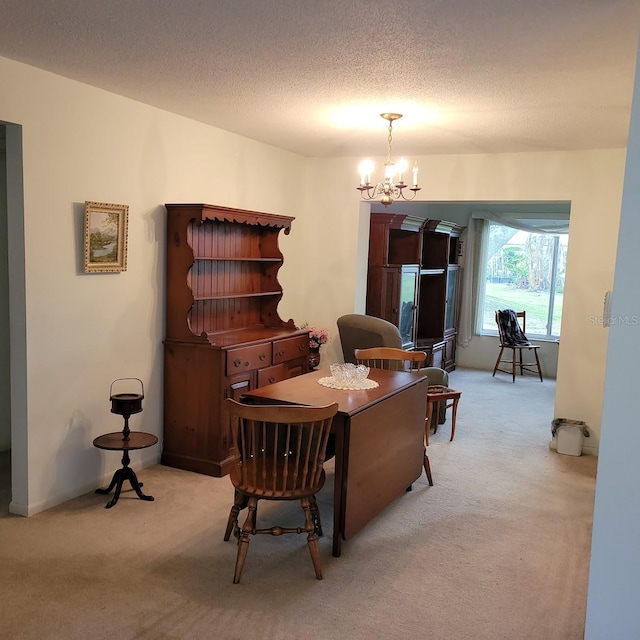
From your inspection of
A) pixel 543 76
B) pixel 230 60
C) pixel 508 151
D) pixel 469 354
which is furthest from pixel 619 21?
pixel 469 354

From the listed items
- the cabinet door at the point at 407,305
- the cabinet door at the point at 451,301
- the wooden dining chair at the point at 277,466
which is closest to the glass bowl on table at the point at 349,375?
the wooden dining chair at the point at 277,466

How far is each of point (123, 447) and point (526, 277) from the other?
250 inches

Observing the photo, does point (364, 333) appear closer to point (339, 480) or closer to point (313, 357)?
point (313, 357)

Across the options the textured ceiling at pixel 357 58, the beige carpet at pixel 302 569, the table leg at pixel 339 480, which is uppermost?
the textured ceiling at pixel 357 58

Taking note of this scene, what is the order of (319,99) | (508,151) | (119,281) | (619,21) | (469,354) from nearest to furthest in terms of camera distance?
(619,21), (319,99), (119,281), (508,151), (469,354)

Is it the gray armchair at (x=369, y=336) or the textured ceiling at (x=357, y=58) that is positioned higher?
the textured ceiling at (x=357, y=58)

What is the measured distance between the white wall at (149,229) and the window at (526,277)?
3.31 m

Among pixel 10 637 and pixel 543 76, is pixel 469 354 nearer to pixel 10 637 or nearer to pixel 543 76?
pixel 543 76

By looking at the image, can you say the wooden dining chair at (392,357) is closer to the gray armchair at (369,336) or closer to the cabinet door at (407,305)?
the gray armchair at (369,336)

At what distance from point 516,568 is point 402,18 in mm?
2474

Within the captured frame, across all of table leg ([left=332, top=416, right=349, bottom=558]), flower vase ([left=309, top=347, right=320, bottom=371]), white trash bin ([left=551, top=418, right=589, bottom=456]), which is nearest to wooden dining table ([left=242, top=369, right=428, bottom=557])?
table leg ([left=332, top=416, right=349, bottom=558])

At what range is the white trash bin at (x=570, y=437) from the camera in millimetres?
4695

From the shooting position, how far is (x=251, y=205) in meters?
4.97

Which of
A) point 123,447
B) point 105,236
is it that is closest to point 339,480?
point 123,447
